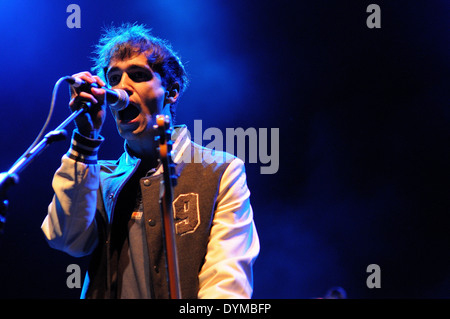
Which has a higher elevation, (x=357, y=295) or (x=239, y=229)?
(x=239, y=229)

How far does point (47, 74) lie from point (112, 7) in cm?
73

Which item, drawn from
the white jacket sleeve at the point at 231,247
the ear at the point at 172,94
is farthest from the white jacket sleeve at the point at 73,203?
the ear at the point at 172,94

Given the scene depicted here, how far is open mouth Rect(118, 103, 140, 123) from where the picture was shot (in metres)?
2.05

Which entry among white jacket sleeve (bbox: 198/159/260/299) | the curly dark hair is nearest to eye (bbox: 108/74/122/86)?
the curly dark hair

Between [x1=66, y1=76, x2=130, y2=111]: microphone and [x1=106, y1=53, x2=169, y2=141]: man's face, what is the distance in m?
0.13

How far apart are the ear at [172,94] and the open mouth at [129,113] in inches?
11.1

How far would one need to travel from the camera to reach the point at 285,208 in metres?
3.30

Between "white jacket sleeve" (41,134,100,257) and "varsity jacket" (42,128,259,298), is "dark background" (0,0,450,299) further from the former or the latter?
"white jacket sleeve" (41,134,100,257)

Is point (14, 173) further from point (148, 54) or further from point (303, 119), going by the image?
point (303, 119)

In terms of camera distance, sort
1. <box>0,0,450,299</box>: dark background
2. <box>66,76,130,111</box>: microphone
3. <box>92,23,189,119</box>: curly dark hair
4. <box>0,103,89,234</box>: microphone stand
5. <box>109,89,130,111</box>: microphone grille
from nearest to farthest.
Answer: <box>0,103,89,234</box>: microphone stand, <box>66,76,130,111</box>: microphone, <box>109,89,130,111</box>: microphone grille, <box>92,23,189,119</box>: curly dark hair, <box>0,0,450,299</box>: dark background

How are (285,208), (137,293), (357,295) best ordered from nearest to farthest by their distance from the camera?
(137,293)
(357,295)
(285,208)

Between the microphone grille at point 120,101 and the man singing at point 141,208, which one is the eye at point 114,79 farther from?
the microphone grille at point 120,101
